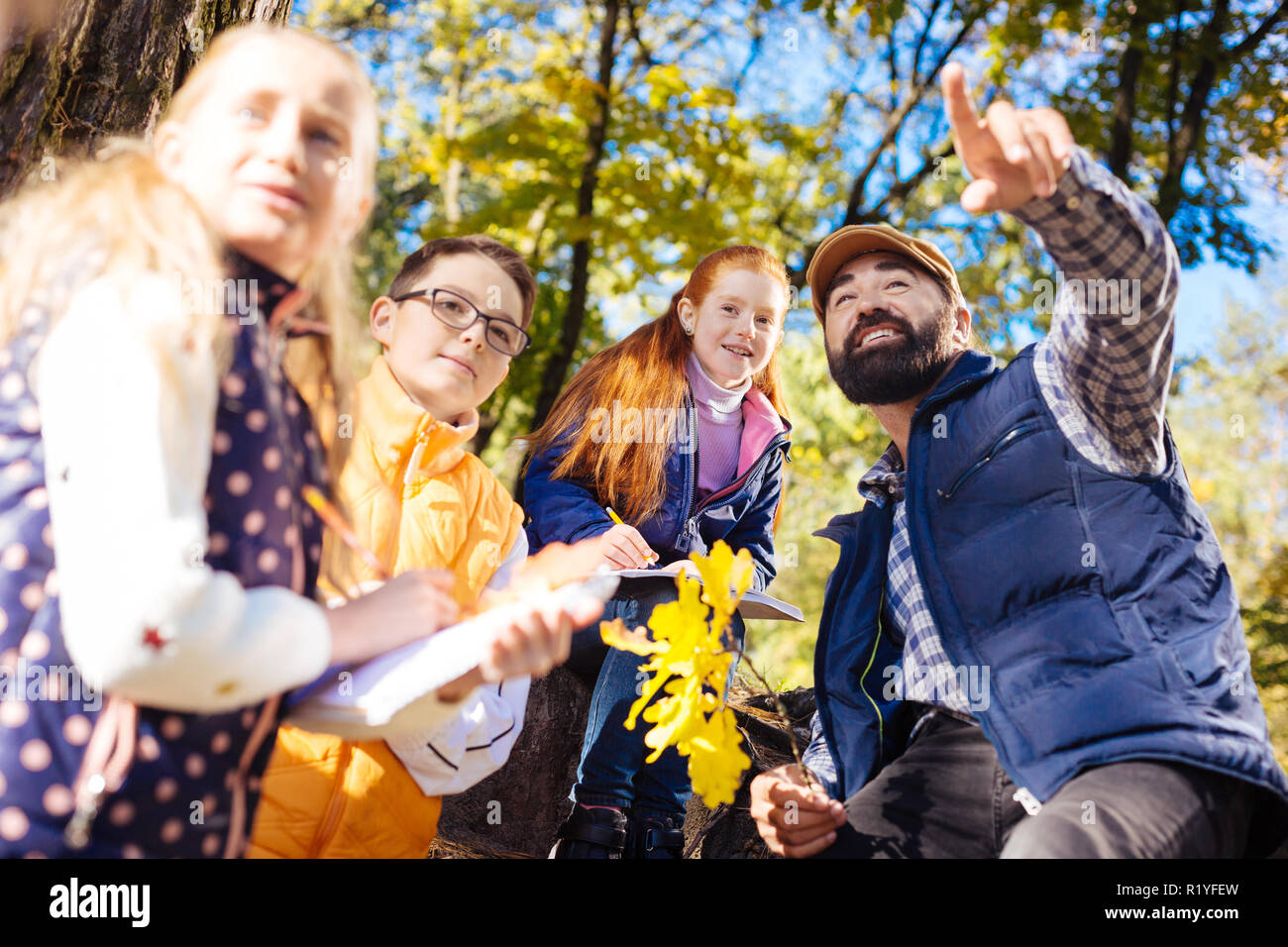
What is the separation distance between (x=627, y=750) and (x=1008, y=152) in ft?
5.41

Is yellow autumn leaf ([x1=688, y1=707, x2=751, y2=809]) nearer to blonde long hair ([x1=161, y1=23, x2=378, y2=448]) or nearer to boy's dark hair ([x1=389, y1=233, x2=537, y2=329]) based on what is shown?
blonde long hair ([x1=161, y1=23, x2=378, y2=448])

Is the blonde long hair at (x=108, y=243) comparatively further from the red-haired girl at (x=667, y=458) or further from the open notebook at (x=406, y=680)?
the red-haired girl at (x=667, y=458)

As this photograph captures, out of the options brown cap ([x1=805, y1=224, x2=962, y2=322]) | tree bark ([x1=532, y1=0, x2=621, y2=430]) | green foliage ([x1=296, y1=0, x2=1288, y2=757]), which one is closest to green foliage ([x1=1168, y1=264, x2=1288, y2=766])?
green foliage ([x1=296, y1=0, x2=1288, y2=757])

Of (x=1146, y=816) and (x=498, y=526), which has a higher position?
(x=498, y=526)

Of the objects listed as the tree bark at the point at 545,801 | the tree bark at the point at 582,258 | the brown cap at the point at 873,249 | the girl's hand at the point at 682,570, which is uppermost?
the tree bark at the point at 582,258

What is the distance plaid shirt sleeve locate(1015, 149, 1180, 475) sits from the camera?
71.6 inches

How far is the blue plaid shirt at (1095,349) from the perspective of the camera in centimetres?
183

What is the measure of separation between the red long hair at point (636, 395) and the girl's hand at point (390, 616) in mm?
1500

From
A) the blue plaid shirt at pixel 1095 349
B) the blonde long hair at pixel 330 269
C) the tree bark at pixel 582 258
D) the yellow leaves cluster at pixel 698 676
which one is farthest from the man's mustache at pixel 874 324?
the tree bark at pixel 582 258

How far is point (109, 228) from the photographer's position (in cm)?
129

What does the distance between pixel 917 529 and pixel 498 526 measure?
1.00 metres

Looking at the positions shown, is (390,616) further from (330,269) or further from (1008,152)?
(1008,152)
